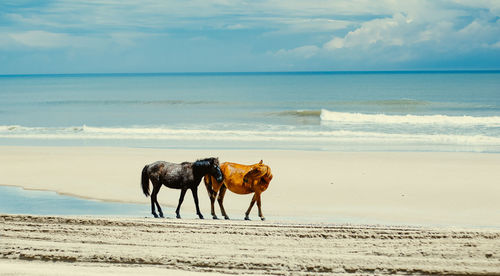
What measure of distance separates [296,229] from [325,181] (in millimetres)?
5147

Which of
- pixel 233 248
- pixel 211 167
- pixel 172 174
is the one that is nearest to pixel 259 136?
pixel 172 174

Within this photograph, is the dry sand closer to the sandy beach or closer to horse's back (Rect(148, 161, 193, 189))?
the sandy beach

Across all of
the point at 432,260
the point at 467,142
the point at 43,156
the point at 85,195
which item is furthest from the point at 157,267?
the point at 467,142

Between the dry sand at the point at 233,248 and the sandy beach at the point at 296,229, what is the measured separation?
0.01 meters

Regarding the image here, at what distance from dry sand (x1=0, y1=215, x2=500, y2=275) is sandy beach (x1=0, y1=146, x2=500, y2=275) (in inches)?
0.5

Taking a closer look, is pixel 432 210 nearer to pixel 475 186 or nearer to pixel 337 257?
pixel 475 186

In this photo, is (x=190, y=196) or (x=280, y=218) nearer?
(x=280, y=218)

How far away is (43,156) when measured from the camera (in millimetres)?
17156

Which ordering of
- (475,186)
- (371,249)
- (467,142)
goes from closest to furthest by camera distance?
1. (371,249)
2. (475,186)
3. (467,142)

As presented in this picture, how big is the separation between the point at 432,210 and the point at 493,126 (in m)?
17.6

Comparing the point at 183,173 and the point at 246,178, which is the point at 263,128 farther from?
the point at 246,178

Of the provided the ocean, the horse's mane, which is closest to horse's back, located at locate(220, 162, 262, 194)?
the horse's mane

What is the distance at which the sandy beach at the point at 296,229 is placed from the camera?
6.05 metres

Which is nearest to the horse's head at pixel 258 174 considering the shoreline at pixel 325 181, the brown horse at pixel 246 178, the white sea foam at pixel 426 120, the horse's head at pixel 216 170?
the brown horse at pixel 246 178
